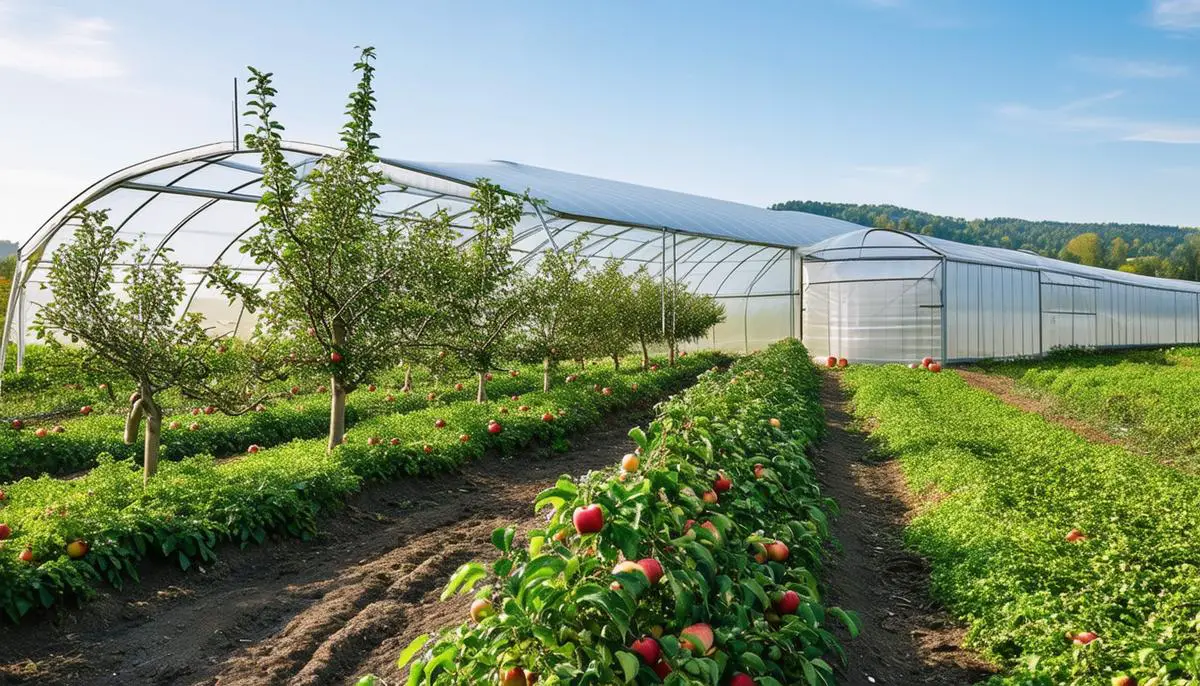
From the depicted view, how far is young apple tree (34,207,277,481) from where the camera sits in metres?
7.51

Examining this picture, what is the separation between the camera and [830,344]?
2512 centimetres

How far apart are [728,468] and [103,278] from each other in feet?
19.9

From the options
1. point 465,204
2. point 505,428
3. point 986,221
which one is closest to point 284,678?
point 505,428

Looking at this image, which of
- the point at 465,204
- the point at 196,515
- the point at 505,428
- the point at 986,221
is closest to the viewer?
the point at 196,515

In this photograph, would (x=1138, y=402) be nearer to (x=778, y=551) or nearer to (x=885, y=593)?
(x=885, y=593)

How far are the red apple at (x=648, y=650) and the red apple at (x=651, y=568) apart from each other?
0.19 metres

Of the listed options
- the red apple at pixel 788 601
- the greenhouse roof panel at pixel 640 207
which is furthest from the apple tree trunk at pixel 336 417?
the red apple at pixel 788 601

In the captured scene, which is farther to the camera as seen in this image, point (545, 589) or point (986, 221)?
point (986, 221)

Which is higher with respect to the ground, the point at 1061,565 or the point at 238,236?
the point at 238,236

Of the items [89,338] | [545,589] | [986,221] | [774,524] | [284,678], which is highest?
[986,221]

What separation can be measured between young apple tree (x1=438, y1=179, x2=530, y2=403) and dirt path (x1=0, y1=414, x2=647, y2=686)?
110 inches

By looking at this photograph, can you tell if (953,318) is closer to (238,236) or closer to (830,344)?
(830,344)

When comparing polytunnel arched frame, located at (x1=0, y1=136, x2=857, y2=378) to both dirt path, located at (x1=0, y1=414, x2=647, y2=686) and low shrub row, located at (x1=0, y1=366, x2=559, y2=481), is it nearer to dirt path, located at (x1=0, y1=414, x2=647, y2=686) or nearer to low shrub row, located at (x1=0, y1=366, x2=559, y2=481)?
low shrub row, located at (x1=0, y1=366, x2=559, y2=481)

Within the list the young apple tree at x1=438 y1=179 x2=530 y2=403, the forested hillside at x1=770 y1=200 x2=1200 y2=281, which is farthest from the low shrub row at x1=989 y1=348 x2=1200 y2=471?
the forested hillside at x1=770 y1=200 x2=1200 y2=281
